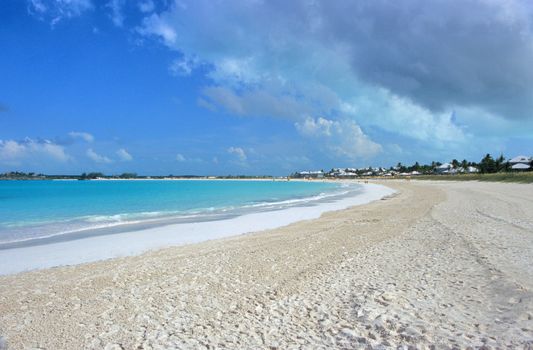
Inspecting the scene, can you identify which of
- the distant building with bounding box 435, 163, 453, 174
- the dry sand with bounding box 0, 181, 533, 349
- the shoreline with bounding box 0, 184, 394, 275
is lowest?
the shoreline with bounding box 0, 184, 394, 275

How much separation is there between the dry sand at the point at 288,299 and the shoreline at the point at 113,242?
1190mm

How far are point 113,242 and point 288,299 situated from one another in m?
8.23

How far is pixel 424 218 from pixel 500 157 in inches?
2969

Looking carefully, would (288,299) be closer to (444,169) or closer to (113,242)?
(113,242)

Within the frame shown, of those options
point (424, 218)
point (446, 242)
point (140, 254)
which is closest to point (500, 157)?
point (424, 218)

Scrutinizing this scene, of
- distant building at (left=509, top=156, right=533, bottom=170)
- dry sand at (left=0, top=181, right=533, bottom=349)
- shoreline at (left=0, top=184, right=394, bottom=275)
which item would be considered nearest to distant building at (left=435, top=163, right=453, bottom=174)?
distant building at (left=509, top=156, right=533, bottom=170)

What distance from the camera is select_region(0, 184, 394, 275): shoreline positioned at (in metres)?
9.00

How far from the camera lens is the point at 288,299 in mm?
5324

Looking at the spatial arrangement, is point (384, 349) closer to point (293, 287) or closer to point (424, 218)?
point (293, 287)

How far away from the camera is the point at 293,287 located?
590 centimetres

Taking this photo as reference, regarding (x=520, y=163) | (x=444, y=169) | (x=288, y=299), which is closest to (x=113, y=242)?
(x=288, y=299)

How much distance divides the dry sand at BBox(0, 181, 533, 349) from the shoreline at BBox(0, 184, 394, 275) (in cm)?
119

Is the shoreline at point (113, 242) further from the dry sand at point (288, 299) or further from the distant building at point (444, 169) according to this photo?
the distant building at point (444, 169)

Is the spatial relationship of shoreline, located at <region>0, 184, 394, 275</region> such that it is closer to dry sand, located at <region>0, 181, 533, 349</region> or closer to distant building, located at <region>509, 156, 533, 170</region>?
dry sand, located at <region>0, 181, 533, 349</region>
